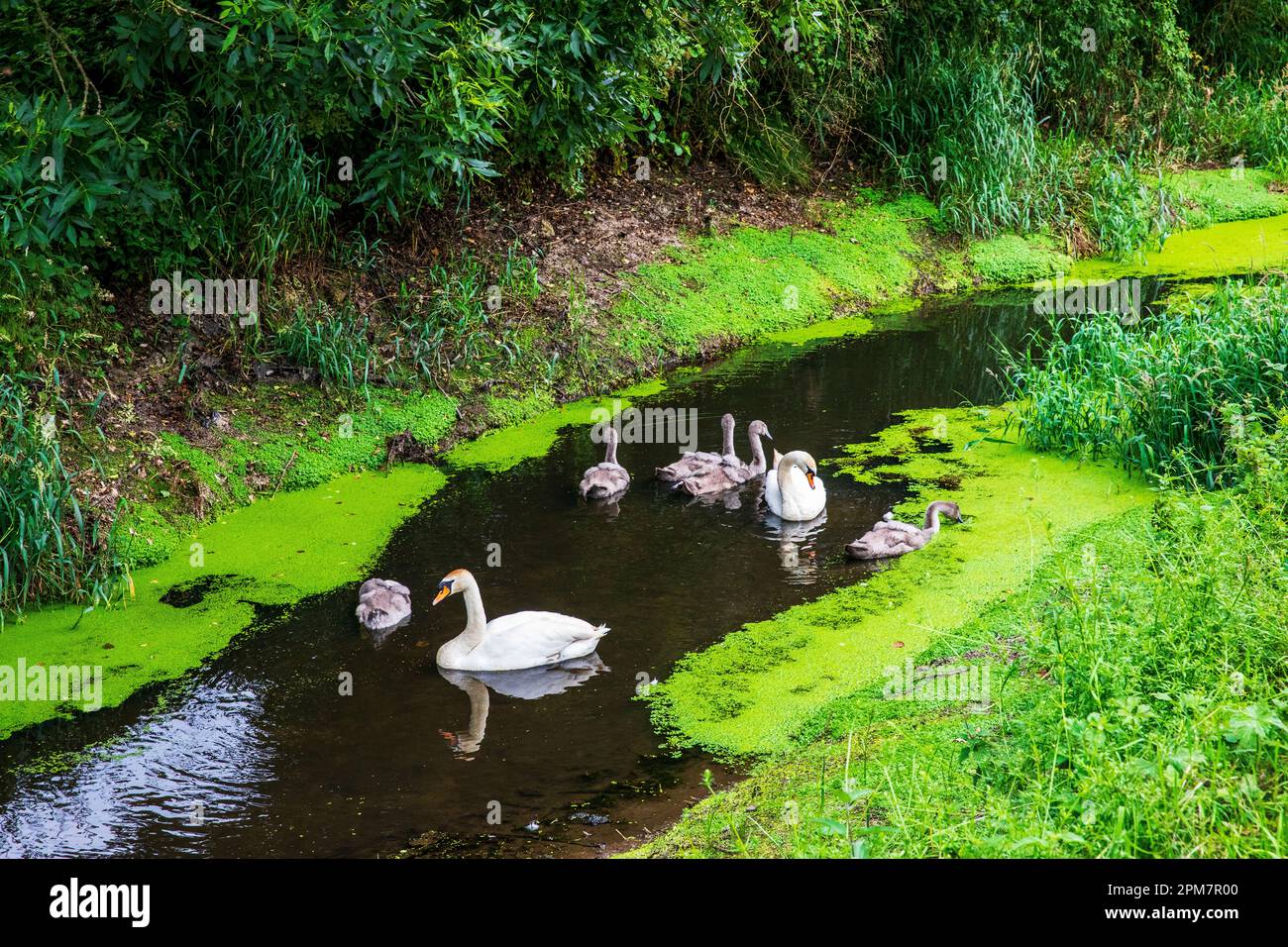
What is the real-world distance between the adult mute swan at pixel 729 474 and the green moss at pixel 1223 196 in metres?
9.16

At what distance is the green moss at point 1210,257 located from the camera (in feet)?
44.6

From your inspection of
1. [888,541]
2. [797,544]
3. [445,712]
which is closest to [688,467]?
[797,544]

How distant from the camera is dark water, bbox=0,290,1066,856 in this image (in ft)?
17.1

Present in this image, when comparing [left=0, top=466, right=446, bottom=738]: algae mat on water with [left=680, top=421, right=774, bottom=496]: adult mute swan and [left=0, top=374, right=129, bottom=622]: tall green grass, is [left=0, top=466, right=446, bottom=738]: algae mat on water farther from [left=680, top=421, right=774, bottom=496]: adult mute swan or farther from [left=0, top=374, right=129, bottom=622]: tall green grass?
[left=680, top=421, right=774, bottom=496]: adult mute swan

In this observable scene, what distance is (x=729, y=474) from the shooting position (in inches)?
347

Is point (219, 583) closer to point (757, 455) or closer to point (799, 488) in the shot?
point (799, 488)

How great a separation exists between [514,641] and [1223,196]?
44.8 feet

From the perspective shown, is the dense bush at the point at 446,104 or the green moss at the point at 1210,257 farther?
the green moss at the point at 1210,257

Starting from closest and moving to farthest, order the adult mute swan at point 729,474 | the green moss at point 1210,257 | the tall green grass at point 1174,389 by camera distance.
→ the tall green grass at point 1174,389 < the adult mute swan at point 729,474 < the green moss at point 1210,257

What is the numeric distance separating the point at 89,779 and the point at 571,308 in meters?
6.72

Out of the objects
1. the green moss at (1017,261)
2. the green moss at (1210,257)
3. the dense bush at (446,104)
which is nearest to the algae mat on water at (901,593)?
the dense bush at (446,104)

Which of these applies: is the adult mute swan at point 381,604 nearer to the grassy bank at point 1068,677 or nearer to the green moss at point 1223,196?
the grassy bank at point 1068,677

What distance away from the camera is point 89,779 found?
5.54 metres
